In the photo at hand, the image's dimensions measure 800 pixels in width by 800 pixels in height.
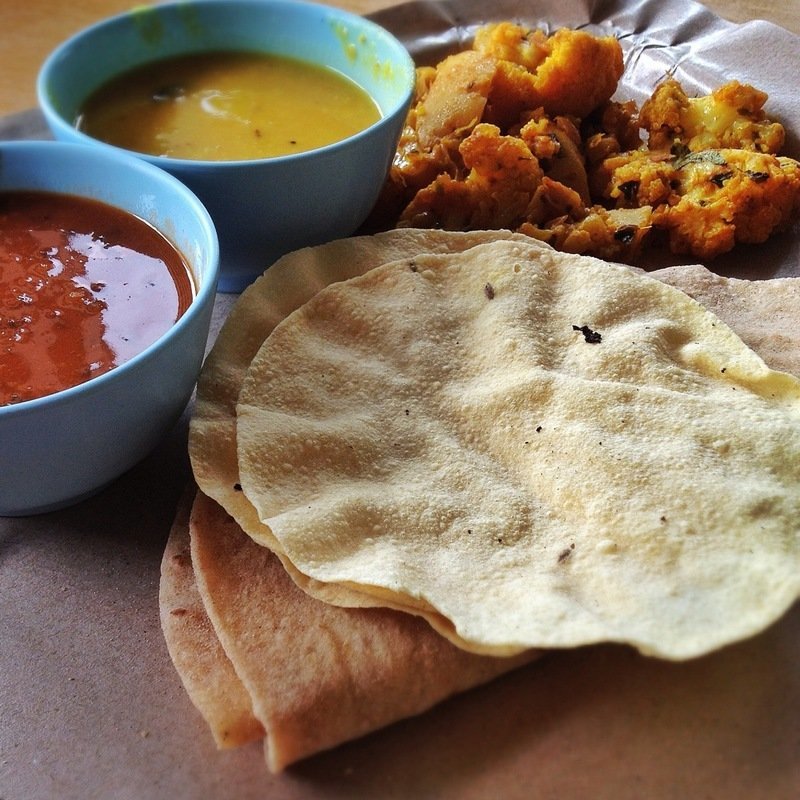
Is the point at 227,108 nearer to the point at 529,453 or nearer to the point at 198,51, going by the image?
the point at 198,51

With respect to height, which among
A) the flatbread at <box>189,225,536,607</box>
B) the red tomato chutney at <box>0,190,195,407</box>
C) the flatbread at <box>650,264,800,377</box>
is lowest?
the flatbread at <box>189,225,536,607</box>

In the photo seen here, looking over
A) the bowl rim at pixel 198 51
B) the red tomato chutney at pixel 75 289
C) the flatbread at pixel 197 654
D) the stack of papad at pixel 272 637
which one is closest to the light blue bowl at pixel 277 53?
the bowl rim at pixel 198 51

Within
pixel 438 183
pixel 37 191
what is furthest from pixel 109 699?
pixel 438 183

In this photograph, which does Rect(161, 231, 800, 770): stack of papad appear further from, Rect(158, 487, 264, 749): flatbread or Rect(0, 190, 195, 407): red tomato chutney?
Rect(0, 190, 195, 407): red tomato chutney

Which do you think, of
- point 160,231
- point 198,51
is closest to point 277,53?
point 198,51

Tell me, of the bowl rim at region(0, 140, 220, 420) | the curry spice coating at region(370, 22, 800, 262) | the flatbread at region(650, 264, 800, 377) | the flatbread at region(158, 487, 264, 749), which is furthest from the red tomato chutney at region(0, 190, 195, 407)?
the flatbread at region(650, 264, 800, 377)

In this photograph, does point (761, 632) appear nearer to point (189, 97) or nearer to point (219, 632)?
point (219, 632)

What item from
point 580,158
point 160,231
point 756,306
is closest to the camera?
point 160,231
